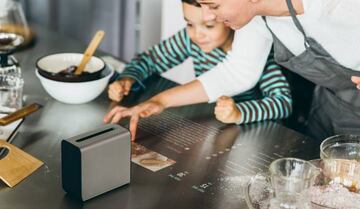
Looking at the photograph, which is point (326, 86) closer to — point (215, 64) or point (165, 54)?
point (215, 64)

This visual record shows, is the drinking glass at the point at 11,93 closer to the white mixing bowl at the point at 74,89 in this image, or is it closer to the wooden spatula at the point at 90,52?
the white mixing bowl at the point at 74,89

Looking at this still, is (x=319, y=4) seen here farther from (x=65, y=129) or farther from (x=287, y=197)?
(x=65, y=129)

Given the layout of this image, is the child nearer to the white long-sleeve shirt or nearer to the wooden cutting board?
the white long-sleeve shirt

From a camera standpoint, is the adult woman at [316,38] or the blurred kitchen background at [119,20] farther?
the blurred kitchen background at [119,20]

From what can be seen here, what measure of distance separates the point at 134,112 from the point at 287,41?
0.40 metres

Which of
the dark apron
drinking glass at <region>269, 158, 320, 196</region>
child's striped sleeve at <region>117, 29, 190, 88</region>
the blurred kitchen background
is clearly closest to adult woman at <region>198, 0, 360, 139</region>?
the dark apron

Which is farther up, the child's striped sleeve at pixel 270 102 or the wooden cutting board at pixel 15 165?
the child's striped sleeve at pixel 270 102

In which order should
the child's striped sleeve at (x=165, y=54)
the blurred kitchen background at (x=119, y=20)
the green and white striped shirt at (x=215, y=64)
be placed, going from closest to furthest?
the green and white striped shirt at (x=215, y=64) → the child's striped sleeve at (x=165, y=54) → the blurred kitchen background at (x=119, y=20)

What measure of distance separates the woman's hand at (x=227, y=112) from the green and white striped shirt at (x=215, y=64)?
18mm

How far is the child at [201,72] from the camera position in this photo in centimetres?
159

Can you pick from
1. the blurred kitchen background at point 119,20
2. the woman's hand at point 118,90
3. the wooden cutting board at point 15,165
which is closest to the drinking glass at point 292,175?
the wooden cutting board at point 15,165

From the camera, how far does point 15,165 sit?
1.32m

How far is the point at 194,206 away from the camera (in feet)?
4.00

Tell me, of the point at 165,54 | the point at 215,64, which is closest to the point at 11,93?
the point at 165,54
